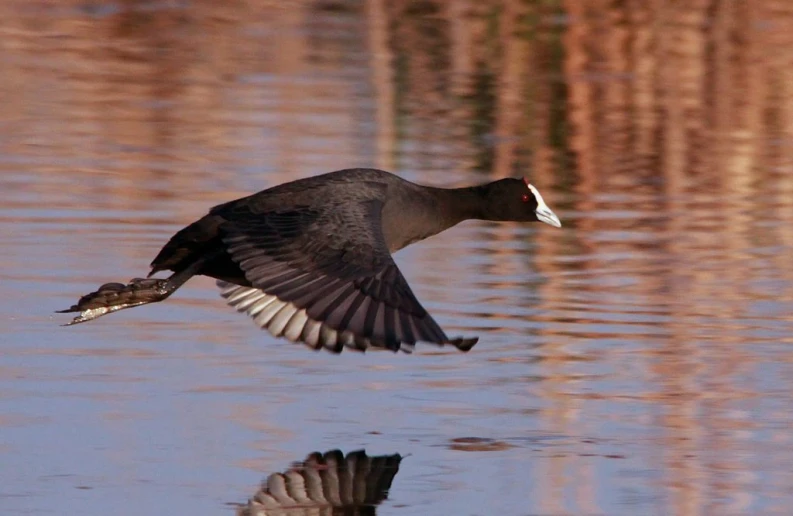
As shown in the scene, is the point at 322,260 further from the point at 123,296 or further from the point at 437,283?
the point at 437,283

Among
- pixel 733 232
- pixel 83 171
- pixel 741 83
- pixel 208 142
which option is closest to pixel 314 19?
pixel 741 83

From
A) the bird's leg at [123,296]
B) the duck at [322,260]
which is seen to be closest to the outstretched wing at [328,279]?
the duck at [322,260]

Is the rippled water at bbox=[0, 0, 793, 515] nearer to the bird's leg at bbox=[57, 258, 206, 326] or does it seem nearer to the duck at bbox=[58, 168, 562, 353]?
the bird's leg at bbox=[57, 258, 206, 326]

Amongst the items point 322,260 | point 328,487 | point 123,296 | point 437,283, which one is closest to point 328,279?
point 322,260

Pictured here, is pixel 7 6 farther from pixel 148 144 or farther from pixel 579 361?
pixel 579 361

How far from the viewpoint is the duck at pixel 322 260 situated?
5.59m

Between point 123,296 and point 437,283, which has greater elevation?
point 123,296

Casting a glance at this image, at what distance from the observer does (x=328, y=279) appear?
19.1 feet

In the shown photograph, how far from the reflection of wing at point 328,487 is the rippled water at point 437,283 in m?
0.07

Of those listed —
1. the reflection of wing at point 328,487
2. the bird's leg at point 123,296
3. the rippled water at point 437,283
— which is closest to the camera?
the reflection of wing at point 328,487

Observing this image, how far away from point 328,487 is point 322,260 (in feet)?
2.50

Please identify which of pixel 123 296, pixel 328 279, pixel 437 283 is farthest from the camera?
pixel 437 283

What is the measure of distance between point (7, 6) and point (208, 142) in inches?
326

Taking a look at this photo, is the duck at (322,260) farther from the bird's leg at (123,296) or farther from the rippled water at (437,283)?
the rippled water at (437,283)
